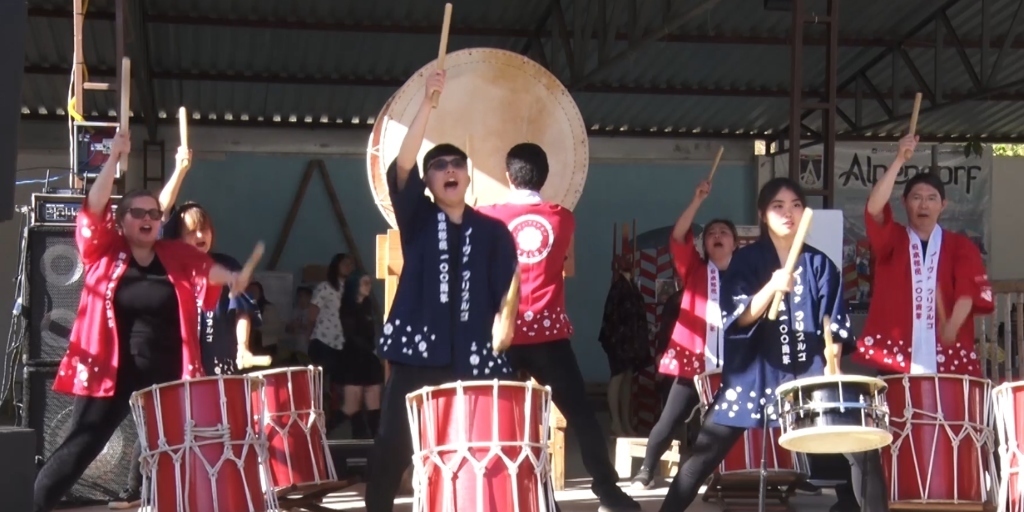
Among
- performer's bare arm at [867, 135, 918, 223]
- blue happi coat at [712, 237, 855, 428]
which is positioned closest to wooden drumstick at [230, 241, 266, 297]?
blue happi coat at [712, 237, 855, 428]

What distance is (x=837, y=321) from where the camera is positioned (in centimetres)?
459

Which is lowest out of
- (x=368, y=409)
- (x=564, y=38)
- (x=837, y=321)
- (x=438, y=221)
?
(x=368, y=409)

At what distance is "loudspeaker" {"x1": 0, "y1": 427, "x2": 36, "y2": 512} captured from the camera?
2736 mm

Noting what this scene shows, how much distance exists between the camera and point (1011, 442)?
4629 mm

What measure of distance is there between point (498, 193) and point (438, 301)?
4.88 feet

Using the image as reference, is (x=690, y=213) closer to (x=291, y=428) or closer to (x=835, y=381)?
(x=835, y=381)

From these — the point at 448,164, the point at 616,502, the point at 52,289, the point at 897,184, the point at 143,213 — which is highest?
the point at 897,184

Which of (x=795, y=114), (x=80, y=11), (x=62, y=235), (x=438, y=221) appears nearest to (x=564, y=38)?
(x=795, y=114)

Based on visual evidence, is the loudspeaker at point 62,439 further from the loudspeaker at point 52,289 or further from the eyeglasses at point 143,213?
the eyeglasses at point 143,213

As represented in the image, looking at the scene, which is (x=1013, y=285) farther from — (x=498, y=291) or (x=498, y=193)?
(x=498, y=291)

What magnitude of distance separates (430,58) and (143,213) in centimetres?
769

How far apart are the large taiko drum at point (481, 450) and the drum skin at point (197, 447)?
0.69m

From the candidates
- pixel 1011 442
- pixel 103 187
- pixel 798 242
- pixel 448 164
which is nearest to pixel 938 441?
pixel 1011 442

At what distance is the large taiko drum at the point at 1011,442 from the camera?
4.56m
